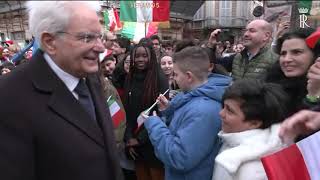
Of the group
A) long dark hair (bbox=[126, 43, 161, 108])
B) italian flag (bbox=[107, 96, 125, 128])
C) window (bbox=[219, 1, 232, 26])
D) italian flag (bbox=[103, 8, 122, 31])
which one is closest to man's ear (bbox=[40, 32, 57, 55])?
italian flag (bbox=[107, 96, 125, 128])

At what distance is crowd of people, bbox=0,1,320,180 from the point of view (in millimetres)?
1515

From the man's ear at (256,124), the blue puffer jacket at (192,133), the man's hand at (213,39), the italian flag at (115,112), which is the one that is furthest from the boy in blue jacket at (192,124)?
the man's hand at (213,39)

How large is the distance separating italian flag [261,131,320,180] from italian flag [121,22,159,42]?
7835mm

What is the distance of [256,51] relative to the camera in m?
4.07

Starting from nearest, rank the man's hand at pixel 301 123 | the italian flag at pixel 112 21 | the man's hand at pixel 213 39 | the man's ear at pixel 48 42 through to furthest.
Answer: the man's hand at pixel 301 123 → the man's ear at pixel 48 42 → the man's hand at pixel 213 39 → the italian flag at pixel 112 21

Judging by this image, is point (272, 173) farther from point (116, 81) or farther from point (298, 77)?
point (116, 81)

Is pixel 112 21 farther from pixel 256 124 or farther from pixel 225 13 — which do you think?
pixel 225 13

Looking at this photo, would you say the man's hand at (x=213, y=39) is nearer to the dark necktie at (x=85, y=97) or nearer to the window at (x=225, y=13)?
the dark necktie at (x=85, y=97)

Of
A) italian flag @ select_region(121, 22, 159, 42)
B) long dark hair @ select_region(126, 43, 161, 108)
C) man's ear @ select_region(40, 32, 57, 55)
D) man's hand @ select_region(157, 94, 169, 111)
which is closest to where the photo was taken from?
man's ear @ select_region(40, 32, 57, 55)

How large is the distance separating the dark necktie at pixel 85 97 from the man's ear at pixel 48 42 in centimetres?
23

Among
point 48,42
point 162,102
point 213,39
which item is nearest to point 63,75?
point 48,42

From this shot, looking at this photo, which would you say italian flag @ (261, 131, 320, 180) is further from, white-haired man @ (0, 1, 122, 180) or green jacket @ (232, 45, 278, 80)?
green jacket @ (232, 45, 278, 80)

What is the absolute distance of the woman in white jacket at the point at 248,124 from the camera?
6.19 ft

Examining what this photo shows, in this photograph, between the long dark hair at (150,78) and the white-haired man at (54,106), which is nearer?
the white-haired man at (54,106)
